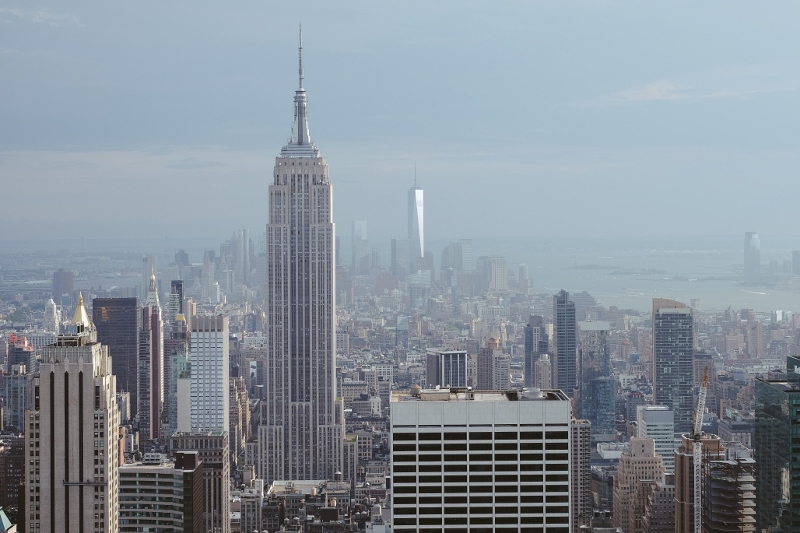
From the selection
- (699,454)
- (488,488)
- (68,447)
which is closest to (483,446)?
(488,488)

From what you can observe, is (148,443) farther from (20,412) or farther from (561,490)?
(561,490)

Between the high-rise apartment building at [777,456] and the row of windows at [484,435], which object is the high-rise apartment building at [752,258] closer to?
the high-rise apartment building at [777,456]

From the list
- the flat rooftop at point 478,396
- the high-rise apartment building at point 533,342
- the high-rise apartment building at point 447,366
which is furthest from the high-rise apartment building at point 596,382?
the flat rooftop at point 478,396

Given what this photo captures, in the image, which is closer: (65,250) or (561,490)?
(561,490)

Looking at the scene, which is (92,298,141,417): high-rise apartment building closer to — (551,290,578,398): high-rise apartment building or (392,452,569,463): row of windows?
(392,452,569,463): row of windows

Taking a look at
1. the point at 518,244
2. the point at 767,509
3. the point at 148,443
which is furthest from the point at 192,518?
the point at 767,509

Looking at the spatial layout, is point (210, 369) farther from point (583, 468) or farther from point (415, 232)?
point (583, 468)
